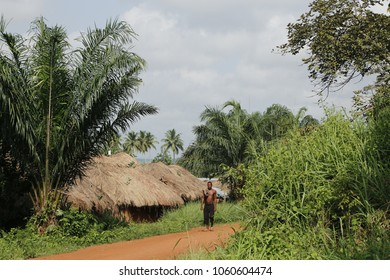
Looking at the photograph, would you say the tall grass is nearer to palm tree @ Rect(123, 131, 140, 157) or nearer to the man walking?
the man walking

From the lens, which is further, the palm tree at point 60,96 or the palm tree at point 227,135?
the palm tree at point 227,135

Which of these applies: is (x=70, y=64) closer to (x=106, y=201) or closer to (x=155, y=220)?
(x=106, y=201)

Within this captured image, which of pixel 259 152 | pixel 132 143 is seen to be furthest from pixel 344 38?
pixel 132 143

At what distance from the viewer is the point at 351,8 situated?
53.6 feet

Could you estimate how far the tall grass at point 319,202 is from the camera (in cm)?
709

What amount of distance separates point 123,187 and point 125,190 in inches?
4.8

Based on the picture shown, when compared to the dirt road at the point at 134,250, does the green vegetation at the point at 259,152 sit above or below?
above

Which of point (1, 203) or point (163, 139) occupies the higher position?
point (163, 139)

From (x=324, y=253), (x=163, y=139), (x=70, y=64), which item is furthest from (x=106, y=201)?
(x=163, y=139)

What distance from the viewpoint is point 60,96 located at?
522 inches

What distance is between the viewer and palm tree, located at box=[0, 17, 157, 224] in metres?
12.7

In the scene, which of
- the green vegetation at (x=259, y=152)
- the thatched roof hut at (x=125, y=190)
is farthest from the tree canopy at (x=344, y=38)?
the thatched roof hut at (x=125, y=190)

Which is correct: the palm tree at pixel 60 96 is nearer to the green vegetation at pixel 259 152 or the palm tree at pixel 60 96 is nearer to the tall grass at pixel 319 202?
the green vegetation at pixel 259 152

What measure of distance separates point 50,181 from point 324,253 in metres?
7.99
